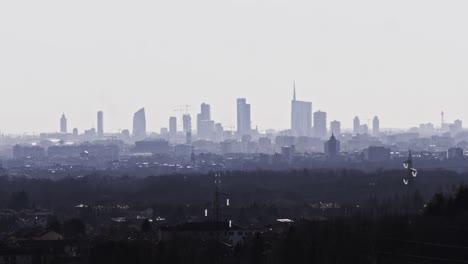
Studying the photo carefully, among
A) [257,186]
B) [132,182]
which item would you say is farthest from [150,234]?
[132,182]

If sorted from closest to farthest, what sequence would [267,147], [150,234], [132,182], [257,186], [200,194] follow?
[150,234]
[200,194]
[257,186]
[132,182]
[267,147]

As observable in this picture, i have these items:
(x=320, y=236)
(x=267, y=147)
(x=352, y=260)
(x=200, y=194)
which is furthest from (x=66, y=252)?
(x=267, y=147)

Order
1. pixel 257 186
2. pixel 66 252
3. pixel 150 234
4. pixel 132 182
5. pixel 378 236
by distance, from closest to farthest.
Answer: pixel 378 236 → pixel 66 252 → pixel 150 234 → pixel 257 186 → pixel 132 182

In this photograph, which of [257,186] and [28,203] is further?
[257,186]

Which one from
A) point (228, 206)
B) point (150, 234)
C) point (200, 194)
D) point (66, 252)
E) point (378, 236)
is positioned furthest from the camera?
point (200, 194)

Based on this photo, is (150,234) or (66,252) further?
(150,234)

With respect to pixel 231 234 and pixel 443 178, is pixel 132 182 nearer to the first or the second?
pixel 443 178

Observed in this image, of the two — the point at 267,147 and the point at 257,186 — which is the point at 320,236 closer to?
the point at 257,186

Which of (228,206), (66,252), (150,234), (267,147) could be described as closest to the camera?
(66,252)

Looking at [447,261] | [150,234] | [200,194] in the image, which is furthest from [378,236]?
[200,194]
